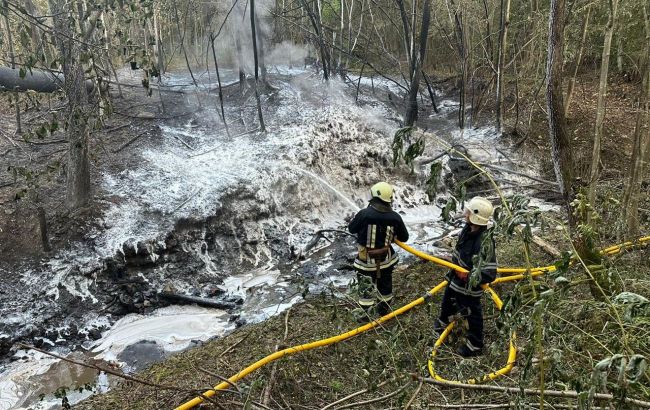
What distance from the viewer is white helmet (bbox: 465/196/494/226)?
4176mm

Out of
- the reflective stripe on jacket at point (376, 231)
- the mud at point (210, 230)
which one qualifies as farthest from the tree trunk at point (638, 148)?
the mud at point (210, 230)

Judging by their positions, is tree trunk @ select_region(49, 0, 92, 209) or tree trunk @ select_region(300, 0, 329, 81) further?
tree trunk @ select_region(300, 0, 329, 81)

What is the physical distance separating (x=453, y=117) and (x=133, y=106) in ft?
27.1

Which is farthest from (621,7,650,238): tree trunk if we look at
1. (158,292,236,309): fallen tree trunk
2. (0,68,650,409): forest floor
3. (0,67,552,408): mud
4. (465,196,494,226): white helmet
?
(158,292,236,309): fallen tree trunk

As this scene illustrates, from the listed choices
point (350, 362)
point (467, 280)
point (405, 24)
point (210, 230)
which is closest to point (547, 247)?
point (467, 280)

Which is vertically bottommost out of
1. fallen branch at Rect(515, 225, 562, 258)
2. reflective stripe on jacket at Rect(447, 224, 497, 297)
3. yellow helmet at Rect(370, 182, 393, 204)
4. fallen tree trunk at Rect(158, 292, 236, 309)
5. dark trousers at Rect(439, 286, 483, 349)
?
fallen tree trunk at Rect(158, 292, 236, 309)

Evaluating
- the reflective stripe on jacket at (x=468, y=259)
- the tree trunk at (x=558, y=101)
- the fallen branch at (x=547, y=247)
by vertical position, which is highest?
the tree trunk at (x=558, y=101)

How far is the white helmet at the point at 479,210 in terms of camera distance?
4.18 meters

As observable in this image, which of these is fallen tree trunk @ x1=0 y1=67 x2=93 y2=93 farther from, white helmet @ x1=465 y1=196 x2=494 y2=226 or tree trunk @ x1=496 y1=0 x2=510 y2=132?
tree trunk @ x1=496 y1=0 x2=510 y2=132

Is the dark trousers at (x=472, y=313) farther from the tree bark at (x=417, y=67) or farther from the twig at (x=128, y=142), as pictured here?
the twig at (x=128, y=142)

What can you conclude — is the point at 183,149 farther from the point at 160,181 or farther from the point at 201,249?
the point at 201,249

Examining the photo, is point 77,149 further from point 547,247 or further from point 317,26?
point 547,247

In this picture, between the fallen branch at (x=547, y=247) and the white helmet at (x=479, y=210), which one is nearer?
the white helmet at (x=479, y=210)

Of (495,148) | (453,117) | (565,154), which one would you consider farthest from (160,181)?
(453,117)
